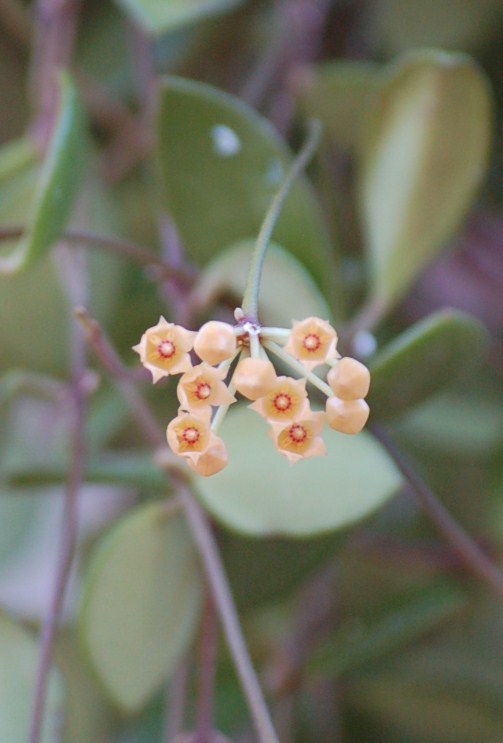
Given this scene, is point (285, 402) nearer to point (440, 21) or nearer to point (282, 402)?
→ point (282, 402)

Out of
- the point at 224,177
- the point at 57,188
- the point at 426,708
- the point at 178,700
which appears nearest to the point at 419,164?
the point at 224,177

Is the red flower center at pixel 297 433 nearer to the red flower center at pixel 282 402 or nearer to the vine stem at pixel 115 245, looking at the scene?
the red flower center at pixel 282 402

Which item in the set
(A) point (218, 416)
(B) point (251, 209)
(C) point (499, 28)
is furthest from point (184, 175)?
(C) point (499, 28)

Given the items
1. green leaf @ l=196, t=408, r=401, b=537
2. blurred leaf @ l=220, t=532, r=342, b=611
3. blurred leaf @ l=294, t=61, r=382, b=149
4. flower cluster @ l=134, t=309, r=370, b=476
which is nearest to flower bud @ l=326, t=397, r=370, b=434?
flower cluster @ l=134, t=309, r=370, b=476

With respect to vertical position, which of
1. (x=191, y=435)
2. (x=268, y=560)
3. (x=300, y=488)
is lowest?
(x=268, y=560)

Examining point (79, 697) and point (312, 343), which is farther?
point (79, 697)

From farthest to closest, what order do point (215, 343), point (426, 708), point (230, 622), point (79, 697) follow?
point (426, 708) → point (79, 697) → point (230, 622) → point (215, 343)

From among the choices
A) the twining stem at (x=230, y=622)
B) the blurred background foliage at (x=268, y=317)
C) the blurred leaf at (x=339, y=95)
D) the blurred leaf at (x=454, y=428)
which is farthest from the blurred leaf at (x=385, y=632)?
the blurred leaf at (x=339, y=95)
